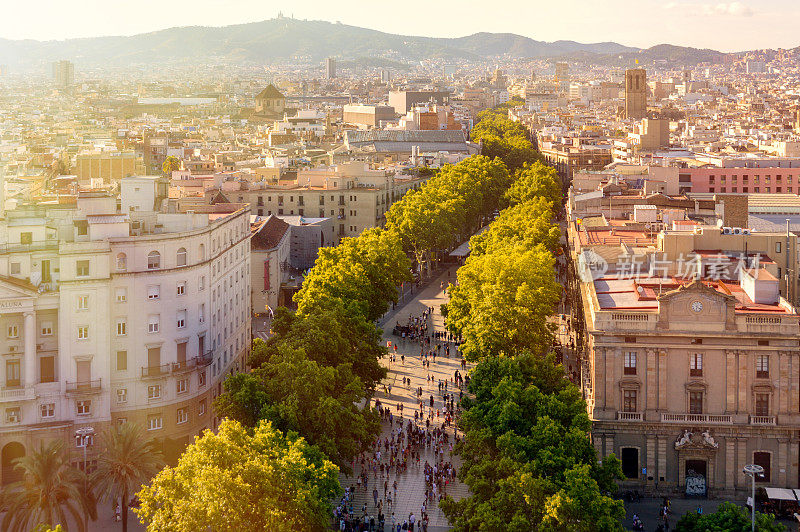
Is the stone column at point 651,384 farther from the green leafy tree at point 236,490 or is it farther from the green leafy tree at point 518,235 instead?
the green leafy tree at point 518,235

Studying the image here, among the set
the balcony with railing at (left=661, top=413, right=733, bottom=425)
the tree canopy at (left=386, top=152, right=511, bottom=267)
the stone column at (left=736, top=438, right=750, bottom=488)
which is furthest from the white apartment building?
the tree canopy at (left=386, top=152, right=511, bottom=267)

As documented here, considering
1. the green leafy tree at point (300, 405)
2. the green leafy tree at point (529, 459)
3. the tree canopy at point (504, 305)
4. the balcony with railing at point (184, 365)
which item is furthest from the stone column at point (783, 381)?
the balcony with railing at point (184, 365)

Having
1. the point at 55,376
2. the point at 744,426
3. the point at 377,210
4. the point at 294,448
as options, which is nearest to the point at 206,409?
the point at 55,376

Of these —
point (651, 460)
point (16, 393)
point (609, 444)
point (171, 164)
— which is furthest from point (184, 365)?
point (171, 164)

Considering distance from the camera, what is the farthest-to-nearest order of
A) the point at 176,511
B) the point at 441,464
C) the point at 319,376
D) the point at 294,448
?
1. the point at 441,464
2. the point at 319,376
3. the point at 294,448
4. the point at 176,511

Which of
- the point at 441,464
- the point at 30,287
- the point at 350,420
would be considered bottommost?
the point at 441,464

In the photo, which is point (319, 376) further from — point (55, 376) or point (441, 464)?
point (55, 376)

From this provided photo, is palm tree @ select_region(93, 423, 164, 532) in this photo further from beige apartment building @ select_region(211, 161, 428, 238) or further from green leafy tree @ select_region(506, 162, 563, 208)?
green leafy tree @ select_region(506, 162, 563, 208)
